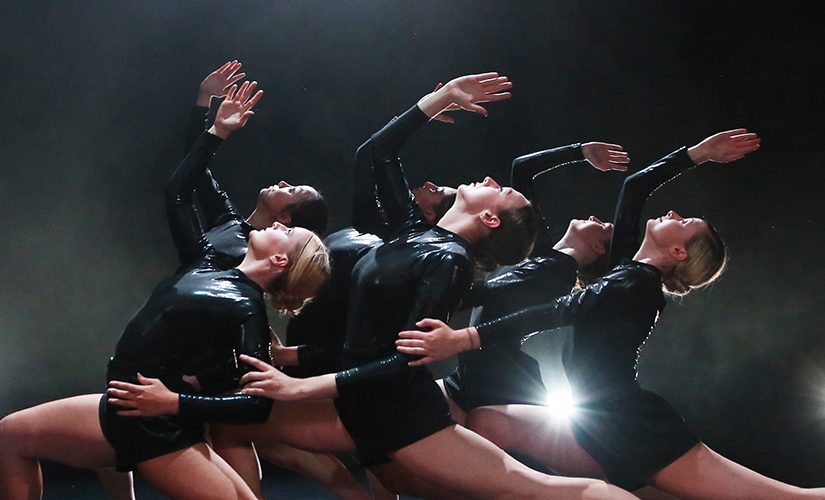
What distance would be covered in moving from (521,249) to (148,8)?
9.25ft

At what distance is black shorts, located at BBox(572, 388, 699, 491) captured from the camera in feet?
8.55

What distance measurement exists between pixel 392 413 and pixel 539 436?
21.3 inches

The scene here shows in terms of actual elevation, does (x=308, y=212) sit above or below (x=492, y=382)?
above

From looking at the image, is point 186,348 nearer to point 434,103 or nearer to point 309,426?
point 309,426

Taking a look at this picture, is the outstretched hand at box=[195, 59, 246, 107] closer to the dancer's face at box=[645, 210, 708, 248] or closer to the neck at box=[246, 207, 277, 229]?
the neck at box=[246, 207, 277, 229]

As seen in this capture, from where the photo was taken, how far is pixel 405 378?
8.14 ft

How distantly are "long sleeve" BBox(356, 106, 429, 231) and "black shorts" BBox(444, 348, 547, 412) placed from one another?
59 centimetres

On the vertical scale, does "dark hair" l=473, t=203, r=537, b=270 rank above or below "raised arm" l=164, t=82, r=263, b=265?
below

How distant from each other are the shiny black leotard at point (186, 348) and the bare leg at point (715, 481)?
3.67ft

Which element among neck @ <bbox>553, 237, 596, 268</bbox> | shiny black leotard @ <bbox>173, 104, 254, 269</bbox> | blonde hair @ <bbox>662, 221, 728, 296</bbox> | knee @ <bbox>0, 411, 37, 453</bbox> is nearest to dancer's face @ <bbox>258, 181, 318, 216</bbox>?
shiny black leotard @ <bbox>173, 104, 254, 269</bbox>

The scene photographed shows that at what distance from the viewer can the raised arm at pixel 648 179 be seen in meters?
3.02

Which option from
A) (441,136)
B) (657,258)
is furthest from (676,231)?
(441,136)

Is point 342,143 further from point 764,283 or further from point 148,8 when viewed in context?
point 764,283

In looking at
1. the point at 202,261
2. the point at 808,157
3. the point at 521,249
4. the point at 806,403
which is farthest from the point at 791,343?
the point at 202,261
